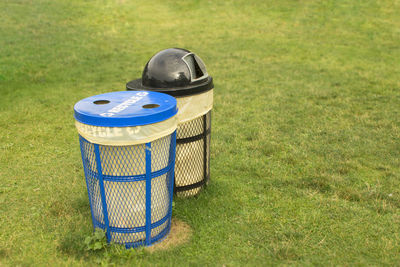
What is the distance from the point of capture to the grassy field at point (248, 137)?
3352mm

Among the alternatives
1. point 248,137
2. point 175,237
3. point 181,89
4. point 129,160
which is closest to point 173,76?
point 181,89

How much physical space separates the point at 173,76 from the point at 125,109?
777 millimetres

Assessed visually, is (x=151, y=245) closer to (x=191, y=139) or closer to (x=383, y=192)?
(x=191, y=139)

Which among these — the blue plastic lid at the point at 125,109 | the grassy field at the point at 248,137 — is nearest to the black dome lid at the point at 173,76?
the blue plastic lid at the point at 125,109

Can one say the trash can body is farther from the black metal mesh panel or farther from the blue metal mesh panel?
the blue metal mesh panel

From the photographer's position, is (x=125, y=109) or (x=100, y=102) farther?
(x=100, y=102)

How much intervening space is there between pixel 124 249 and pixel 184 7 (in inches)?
558

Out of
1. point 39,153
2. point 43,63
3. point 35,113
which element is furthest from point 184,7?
point 39,153

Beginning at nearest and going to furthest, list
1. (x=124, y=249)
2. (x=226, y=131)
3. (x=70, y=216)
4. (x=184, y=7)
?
(x=124, y=249)
(x=70, y=216)
(x=226, y=131)
(x=184, y=7)

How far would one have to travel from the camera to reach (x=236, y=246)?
333 cm

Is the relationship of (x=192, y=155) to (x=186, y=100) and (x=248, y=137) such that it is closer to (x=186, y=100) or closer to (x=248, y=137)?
(x=186, y=100)

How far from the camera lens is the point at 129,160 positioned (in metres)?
2.93

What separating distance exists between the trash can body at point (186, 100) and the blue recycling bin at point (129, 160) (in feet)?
1.05

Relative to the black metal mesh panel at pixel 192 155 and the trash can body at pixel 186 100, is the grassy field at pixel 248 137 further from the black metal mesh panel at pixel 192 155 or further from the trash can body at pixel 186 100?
the trash can body at pixel 186 100
